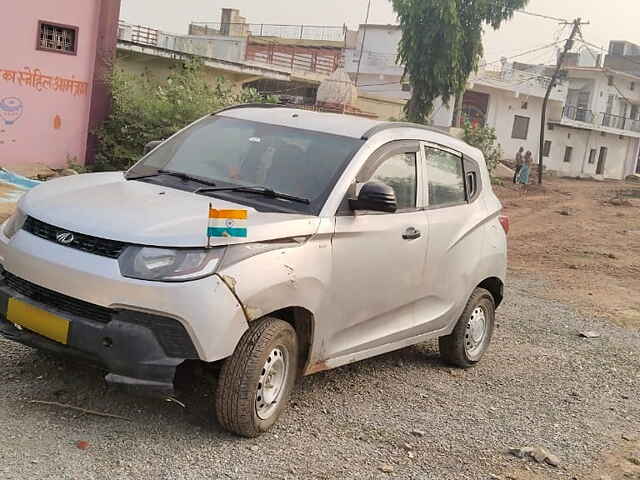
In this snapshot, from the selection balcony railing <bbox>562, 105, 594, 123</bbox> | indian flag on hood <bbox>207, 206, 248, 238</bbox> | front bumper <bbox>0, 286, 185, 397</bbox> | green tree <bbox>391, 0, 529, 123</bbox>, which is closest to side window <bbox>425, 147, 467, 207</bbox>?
indian flag on hood <bbox>207, 206, 248, 238</bbox>

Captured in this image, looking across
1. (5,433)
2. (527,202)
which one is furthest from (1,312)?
(527,202)

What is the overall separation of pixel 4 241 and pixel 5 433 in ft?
3.41

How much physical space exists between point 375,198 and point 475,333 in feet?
7.21

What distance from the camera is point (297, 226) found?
13.9 ft

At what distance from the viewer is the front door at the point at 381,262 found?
4.64 meters

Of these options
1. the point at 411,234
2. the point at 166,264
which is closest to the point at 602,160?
the point at 411,234

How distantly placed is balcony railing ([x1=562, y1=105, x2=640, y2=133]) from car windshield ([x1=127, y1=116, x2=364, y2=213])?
50.8 meters

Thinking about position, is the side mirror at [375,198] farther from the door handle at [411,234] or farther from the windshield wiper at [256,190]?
the door handle at [411,234]

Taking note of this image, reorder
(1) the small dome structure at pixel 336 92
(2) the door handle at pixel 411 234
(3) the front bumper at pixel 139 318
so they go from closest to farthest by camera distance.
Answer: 1. (3) the front bumper at pixel 139 318
2. (2) the door handle at pixel 411 234
3. (1) the small dome structure at pixel 336 92

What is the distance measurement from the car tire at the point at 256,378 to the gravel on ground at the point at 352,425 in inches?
5.4

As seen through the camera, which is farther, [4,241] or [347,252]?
[347,252]

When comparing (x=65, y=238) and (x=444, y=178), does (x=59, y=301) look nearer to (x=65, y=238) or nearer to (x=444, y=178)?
(x=65, y=238)

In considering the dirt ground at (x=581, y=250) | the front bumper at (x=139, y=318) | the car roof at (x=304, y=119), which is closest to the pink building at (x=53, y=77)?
the dirt ground at (x=581, y=250)

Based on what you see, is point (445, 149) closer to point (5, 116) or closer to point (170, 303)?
point (170, 303)
